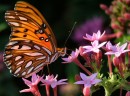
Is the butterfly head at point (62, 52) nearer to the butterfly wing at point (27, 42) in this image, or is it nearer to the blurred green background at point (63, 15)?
the butterfly wing at point (27, 42)

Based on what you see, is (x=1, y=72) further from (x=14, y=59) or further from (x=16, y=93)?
(x=14, y=59)

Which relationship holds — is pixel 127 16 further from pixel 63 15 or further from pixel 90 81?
pixel 63 15

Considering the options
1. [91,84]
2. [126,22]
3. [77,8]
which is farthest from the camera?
[77,8]

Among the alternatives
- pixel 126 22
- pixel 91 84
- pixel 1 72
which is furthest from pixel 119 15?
pixel 91 84

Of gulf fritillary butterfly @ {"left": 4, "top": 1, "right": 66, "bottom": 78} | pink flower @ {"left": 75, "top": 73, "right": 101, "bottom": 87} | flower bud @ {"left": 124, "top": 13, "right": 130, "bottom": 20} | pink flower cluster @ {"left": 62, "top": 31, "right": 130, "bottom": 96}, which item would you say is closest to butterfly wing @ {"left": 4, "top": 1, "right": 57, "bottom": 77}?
gulf fritillary butterfly @ {"left": 4, "top": 1, "right": 66, "bottom": 78}

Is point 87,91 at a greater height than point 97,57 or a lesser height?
lesser

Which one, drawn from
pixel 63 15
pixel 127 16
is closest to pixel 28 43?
pixel 127 16

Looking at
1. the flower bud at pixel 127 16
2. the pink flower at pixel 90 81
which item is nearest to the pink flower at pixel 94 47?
the pink flower at pixel 90 81

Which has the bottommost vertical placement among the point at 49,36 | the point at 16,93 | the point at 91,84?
the point at 16,93
